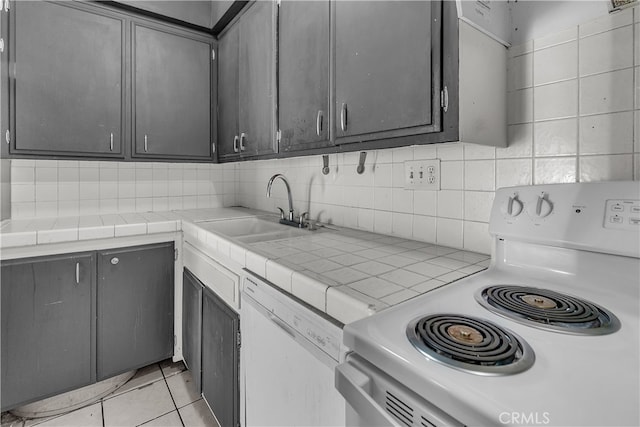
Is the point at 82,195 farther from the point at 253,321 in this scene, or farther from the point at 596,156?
the point at 596,156

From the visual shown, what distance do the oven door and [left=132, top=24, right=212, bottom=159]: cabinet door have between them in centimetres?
201

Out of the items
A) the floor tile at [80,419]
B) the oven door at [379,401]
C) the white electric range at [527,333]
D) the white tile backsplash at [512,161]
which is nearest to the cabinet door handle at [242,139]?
the white tile backsplash at [512,161]

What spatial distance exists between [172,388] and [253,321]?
3.84ft

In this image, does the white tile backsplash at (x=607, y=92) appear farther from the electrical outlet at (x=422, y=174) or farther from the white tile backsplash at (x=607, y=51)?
the electrical outlet at (x=422, y=174)

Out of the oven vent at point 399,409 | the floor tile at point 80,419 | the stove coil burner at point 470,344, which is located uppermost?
the stove coil burner at point 470,344

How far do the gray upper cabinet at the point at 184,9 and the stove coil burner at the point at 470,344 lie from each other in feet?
7.84

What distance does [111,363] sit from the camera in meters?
1.74

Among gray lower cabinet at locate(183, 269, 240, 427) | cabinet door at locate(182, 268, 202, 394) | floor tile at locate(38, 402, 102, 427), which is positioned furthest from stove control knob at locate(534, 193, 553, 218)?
floor tile at locate(38, 402, 102, 427)

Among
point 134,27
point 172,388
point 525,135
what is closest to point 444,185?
point 525,135

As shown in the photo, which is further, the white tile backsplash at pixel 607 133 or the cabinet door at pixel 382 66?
the cabinet door at pixel 382 66

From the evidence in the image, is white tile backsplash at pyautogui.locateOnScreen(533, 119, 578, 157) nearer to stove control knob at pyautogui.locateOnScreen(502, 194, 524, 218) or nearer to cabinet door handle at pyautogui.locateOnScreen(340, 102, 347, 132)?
stove control knob at pyautogui.locateOnScreen(502, 194, 524, 218)

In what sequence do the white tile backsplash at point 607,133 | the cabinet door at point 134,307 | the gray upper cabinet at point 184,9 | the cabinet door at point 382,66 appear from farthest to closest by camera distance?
1. the gray upper cabinet at point 184,9
2. the cabinet door at point 134,307
3. the cabinet door at point 382,66
4. the white tile backsplash at point 607,133

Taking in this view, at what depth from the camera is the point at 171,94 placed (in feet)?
6.87

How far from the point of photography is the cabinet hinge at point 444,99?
86 cm
